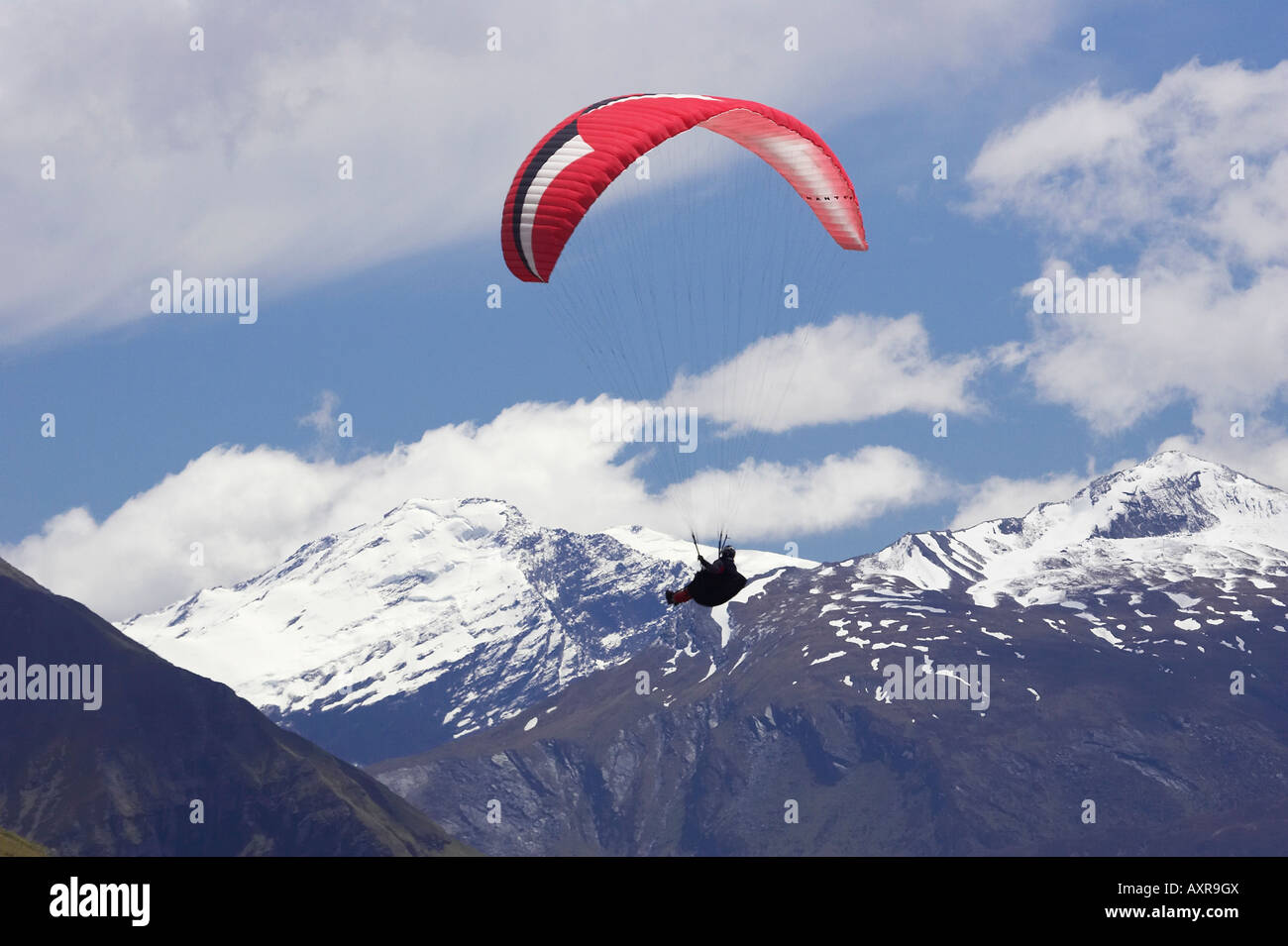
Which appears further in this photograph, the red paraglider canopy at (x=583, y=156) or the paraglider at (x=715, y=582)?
the red paraglider canopy at (x=583, y=156)

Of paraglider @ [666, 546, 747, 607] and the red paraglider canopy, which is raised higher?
the red paraglider canopy

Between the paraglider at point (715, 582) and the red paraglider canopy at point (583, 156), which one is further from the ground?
the red paraglider canopy at point (583, 156)

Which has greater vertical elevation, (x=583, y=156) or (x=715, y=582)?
(x=583, y=156)

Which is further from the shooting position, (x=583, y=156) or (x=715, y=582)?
(x=583, y=156)

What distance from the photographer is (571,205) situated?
180ft

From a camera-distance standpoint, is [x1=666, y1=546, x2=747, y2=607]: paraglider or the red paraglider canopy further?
the red paraglider canopy
